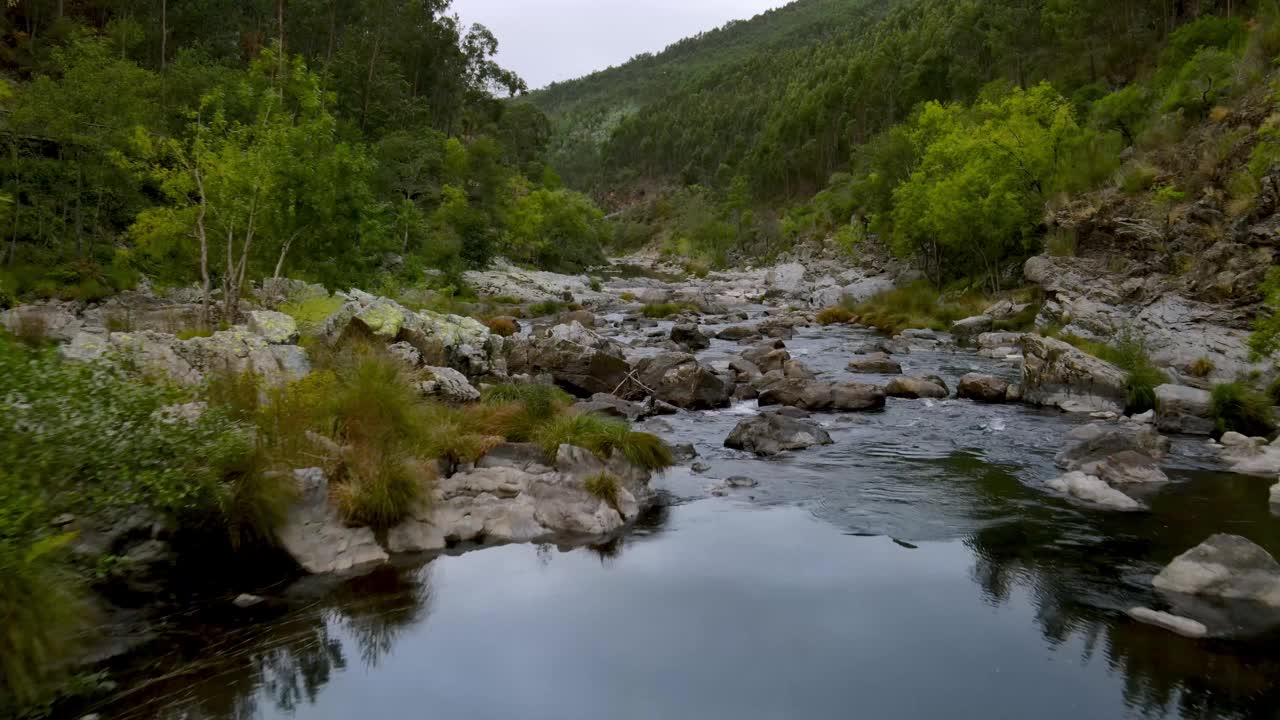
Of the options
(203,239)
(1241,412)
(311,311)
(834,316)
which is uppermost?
(203,239)

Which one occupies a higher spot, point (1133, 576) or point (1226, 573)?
point (1226, 573)

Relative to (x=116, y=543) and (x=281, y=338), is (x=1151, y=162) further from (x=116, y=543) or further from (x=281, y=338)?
(x=116, y=543)

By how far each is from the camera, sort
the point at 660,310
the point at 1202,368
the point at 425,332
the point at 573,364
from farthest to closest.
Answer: the point at 660,310, the point at 573,364, the point at 1202,368, the point at 425,332

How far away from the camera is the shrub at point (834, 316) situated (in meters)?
41.7

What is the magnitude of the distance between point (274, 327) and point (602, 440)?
30.3 ft

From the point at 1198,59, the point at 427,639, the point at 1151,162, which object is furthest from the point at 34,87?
the point at 1198,59

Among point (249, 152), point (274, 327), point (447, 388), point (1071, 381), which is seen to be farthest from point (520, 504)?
point (1071, 381)

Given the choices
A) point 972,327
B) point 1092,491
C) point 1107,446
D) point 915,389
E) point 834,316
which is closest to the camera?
point 1092,491

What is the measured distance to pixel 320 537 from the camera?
9602mm

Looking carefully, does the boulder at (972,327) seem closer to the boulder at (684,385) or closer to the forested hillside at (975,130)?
the forested hillside at (975,130)

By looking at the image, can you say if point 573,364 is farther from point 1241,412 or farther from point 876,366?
point 1241,412

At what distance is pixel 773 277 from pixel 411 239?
1283 inches

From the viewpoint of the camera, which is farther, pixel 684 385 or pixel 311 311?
pixel 311 311

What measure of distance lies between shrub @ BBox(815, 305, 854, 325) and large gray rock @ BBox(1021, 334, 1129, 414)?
20.8 m
